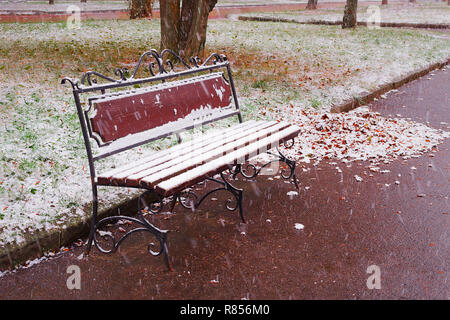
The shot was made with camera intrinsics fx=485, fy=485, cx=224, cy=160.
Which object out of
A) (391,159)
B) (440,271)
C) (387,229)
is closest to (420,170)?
(391,159)

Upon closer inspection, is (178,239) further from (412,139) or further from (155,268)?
(412,139)

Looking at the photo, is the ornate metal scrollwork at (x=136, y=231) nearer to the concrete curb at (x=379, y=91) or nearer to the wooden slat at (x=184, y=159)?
the wooden slat at (x=184, y=159)

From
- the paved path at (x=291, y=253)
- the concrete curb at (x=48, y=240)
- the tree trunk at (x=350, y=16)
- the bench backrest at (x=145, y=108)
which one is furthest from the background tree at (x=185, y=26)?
the tree trunk at (x=350, y=16)

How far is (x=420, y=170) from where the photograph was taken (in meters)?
5.24

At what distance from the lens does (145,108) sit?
154 inches

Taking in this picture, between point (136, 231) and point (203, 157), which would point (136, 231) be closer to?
point (136, 231)

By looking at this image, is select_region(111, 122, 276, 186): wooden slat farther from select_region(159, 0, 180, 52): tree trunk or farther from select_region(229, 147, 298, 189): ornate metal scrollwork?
select_region(159, 0, 180, 52): tree trunk

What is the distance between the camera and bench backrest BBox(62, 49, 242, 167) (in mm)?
3486

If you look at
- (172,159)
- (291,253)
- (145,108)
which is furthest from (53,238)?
(291,253)

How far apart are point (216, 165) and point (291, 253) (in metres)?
0.85

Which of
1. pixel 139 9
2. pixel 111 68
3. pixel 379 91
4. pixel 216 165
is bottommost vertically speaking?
pixel 379 91

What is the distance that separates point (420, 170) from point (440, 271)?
2.21m
